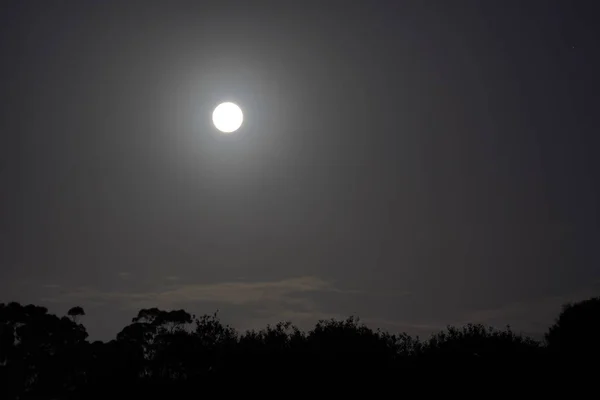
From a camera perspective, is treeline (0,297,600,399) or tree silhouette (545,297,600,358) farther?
tree silhouette (545,297,600,358)

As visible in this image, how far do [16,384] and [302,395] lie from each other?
23.4m

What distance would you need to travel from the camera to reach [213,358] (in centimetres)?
6128

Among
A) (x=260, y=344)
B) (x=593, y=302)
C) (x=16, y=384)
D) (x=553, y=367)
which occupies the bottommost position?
(x=16, y=384)

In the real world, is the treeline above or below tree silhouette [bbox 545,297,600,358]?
below

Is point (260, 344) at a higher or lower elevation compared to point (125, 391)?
higher

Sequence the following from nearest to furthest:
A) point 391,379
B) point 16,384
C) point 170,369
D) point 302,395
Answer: point 16,384 → point 302,395 → point 391,379 → point 170,369

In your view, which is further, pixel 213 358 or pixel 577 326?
pixel 577 326

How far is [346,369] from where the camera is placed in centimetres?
5400

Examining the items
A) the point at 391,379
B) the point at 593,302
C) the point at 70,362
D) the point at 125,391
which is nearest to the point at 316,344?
the point at 391,379

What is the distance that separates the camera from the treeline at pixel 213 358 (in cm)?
5034

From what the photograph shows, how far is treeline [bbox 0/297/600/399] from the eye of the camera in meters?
50.3

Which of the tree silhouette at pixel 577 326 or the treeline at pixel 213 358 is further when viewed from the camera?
the tree silhouette at pixel 577 326

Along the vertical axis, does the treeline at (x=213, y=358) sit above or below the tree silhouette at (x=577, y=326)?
below

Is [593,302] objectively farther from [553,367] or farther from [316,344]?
[316,344]
